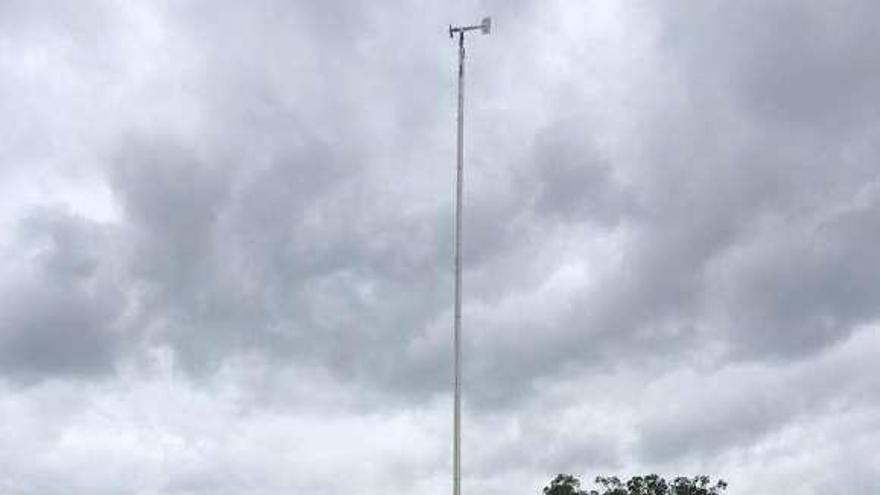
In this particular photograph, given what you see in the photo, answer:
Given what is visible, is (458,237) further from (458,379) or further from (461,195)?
(458,379)

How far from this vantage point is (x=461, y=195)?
47031mm

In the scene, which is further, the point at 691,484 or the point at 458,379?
the point at 691,484

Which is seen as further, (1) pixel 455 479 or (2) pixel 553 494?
(2) pixel 553 494

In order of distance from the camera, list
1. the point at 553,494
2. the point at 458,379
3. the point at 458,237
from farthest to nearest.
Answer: the point at 553,494 → the point at 458,237 → the point at 458,379

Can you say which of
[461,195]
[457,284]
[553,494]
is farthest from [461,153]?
[553,494]

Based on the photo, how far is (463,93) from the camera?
160ft

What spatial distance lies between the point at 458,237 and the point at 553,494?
53.4 metres

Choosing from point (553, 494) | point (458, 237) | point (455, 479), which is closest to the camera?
point (455, 479)

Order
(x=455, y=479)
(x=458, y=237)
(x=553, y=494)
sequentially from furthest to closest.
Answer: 1. (x=553, y=494)
2. (x=458, y=237)
3. (x=455, y=479)

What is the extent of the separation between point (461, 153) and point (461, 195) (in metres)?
2.15

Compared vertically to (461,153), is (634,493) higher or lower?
higher

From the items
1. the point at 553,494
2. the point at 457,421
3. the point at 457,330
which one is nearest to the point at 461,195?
the point at 457,330

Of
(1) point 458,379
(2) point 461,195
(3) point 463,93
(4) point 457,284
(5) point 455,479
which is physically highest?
(3) point 463,93

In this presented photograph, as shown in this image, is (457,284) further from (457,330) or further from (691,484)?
(691,484)
